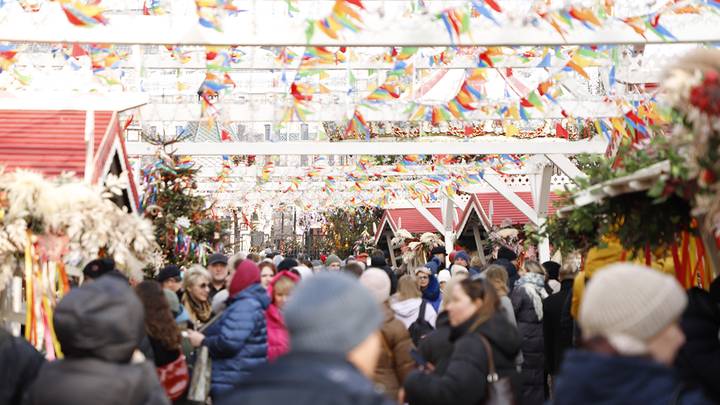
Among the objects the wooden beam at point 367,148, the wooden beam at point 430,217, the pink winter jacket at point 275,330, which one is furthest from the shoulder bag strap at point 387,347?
the wooden beam at point 430,217

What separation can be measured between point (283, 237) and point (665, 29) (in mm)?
72775

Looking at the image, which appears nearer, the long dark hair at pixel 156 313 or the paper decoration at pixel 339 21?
the long dark hair at pixel 156 313

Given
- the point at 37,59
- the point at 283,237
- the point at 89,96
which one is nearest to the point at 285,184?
the point at 37,59

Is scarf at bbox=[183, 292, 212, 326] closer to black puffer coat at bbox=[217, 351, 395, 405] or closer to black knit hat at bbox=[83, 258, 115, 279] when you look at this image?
black knit hat at bbox=[83, 258, 115, 279]

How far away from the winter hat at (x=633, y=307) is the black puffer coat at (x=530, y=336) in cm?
653

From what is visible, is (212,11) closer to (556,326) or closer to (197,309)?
(197,309)

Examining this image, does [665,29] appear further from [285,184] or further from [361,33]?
[285,184]

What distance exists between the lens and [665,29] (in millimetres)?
9352

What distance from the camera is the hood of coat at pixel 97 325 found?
4512 millimetres

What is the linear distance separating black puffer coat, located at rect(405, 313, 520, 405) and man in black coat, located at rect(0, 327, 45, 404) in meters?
1.83

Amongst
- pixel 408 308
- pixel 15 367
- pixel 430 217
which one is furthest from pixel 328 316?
pixel 430 217

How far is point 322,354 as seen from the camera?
3.06 metres

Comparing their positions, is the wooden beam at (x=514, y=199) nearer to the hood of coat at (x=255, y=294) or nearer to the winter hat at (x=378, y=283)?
the winter hat at (x=378, y=283)

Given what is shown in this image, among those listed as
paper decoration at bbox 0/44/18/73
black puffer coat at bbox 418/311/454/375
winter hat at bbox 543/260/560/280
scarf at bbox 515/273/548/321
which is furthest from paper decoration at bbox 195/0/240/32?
winter hat at bbox 543/260/560/280
